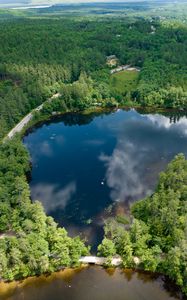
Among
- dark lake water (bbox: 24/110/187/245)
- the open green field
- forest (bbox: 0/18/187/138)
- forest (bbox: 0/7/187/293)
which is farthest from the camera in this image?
the open green field

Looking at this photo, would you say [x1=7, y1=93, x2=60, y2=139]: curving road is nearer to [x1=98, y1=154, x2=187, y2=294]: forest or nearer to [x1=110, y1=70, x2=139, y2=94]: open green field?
[x1=110, y1=70, x2=139, y2=94]: open green field

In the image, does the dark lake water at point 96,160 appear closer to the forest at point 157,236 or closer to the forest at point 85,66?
the forest at point 157,236

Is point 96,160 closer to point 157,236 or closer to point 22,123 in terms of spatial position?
point 22,123

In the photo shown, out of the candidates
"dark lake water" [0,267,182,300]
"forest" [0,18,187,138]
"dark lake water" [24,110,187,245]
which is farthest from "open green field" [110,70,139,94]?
"dark lake water" [0,267,182,300]

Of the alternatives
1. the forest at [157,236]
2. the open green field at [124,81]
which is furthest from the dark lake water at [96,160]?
the open green field at [124,81]

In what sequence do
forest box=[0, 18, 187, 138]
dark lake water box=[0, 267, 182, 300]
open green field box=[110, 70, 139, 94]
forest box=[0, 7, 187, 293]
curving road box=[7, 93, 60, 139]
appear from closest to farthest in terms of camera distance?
dark lake water box=[0, 267, 182, 300] < forest box=[0, 7, 187, 293] < curving road box=[7, 93, 60, 139] < forest box=[0, 18, 187, 138] < open green field box=[110, 70, 139, 94]

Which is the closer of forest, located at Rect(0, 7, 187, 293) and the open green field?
forest, located at Rect(0, 7, 187, 293)
